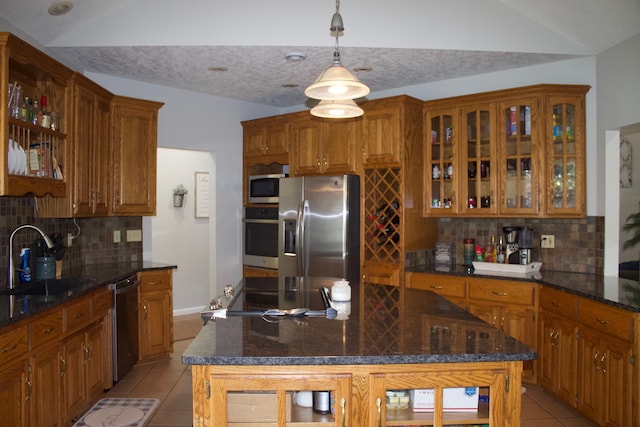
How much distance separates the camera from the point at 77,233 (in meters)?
4.30

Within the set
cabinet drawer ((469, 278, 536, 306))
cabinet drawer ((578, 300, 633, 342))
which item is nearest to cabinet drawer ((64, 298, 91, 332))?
cabinet drawer ((469, 278, 536, 306))

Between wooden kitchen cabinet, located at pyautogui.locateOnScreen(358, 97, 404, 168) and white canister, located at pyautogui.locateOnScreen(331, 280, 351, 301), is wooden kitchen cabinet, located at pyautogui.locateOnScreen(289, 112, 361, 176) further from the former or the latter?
white canister, located at pyautogui.locateOnScreen(331, 280, 351, 301)

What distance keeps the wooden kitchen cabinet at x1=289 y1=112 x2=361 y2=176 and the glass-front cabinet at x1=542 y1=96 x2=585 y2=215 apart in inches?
65.2

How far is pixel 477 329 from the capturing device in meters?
2.13

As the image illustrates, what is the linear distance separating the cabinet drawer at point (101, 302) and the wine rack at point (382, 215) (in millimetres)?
2221

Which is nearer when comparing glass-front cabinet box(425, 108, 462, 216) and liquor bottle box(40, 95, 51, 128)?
liquor bottle box(40, 95, 51, 128)

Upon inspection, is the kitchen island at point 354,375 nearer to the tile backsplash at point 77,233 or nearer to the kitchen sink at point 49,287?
the kitchen sink at point 49,287

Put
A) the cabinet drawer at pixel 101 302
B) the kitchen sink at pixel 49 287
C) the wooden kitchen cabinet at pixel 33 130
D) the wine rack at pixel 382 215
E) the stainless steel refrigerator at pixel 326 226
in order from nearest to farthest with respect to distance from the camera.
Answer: the wooden kitchen cabinet at pixel 33 130 < the kitchen sink at pixel 49 287 < the cabinet drawer at pixel 101 302 < the wine rack at pixel 382 215 < the stainless steel refrigerator at pixel 326 226

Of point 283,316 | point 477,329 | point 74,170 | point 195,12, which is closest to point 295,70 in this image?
point 195,12

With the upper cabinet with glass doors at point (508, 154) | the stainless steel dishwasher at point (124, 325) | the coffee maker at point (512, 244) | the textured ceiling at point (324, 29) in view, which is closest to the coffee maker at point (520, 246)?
the coffee maker at point (512, 244)

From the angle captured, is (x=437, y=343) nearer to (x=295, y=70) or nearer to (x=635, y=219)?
(x=295, y=70)

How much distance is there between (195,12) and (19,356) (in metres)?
2.60

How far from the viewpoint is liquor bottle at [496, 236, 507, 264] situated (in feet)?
14.4

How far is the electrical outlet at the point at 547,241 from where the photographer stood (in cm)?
423
